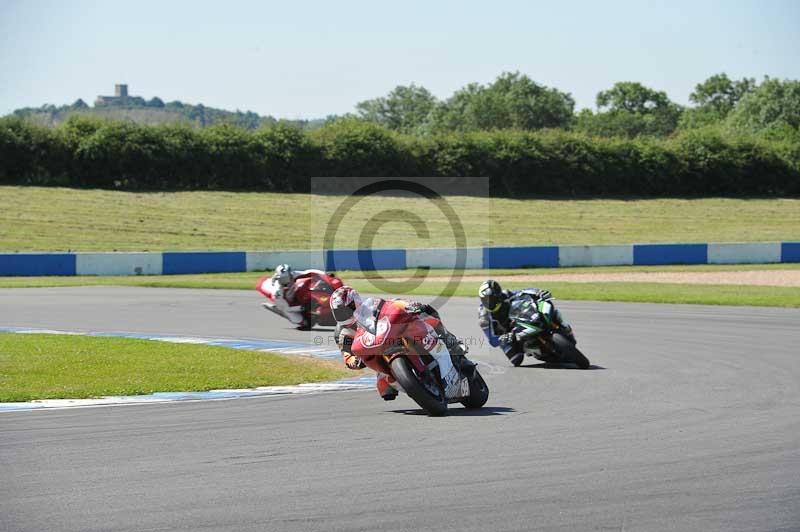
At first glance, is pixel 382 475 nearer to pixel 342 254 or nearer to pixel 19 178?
pixel 342 254

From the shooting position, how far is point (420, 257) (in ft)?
111

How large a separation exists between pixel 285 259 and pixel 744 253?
51.0 feet

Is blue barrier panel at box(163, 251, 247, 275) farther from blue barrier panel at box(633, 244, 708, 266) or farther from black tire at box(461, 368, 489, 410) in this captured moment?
black tire at box(461, 368, 489, 410)

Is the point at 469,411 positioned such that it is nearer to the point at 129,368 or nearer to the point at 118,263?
the point at 129,368

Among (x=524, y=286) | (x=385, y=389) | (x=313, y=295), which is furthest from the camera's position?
(x=524, y=286)

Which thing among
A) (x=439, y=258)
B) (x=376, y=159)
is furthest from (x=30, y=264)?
(x=376, y=159)

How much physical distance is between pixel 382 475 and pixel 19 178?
1697 inches

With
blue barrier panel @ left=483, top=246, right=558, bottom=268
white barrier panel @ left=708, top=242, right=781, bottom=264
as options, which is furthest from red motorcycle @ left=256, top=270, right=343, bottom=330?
white barrier panel @ left=708, top=242, right=781, bottom=264

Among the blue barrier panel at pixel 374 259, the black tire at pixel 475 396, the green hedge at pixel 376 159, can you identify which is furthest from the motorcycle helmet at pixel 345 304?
the green hedge at pixel 376 159

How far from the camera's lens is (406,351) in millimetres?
9570

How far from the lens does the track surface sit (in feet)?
19.6

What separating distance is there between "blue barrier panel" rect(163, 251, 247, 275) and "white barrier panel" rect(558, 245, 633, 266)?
10.3m

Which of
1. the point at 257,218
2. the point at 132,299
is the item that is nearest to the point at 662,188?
the point at 257,218

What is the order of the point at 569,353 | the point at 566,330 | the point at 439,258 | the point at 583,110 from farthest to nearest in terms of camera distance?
the point at 583,110, the point at 439,258, the point at 566,330, the point at 569,353
